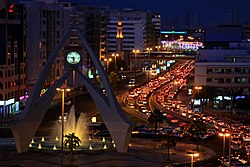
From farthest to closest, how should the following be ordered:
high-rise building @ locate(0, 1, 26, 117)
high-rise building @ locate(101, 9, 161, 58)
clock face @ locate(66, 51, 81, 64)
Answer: high-rise building @ locate(101, 9, 161, 58)
high-rise building @ locate(0, 1, 26, 117)
clock face @ locate(66, 51, 81, 64)

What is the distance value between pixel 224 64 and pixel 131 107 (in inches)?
502

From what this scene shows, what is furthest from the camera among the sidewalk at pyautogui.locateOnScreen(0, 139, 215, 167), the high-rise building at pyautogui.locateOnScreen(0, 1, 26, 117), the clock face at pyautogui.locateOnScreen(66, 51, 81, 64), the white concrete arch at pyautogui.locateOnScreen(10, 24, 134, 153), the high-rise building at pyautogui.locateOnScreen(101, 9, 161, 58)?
the high-rise building at pyautogui.locateOnScreen(101, 9, 161, 58)

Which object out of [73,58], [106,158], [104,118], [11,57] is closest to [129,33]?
[11,57]

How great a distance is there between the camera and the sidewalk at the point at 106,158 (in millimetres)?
36062

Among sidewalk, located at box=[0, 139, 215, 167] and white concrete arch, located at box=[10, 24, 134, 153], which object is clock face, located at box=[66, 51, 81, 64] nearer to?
white concrete arch, located at box=[10, 24, 134, 153]

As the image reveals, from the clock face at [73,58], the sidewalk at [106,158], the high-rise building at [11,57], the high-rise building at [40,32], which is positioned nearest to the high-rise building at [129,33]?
the high-rise building at [40,32]

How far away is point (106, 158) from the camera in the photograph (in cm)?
3744

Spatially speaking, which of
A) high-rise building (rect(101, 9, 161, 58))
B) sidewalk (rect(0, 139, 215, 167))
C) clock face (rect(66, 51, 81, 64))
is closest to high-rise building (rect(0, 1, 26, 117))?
sidewalk (rect(0, 139, 215, 167))

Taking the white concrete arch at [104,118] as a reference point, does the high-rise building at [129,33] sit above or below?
above

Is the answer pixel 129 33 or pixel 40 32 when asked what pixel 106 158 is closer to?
pixel 40 32

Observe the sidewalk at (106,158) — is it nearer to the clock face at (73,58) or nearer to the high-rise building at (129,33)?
the clock face at (73,58)

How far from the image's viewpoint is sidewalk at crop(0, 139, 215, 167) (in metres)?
36.1

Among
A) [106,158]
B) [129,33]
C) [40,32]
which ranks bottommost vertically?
[106,158]

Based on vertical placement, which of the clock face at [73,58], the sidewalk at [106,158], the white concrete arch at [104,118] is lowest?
the sidewalk at [106,158]
